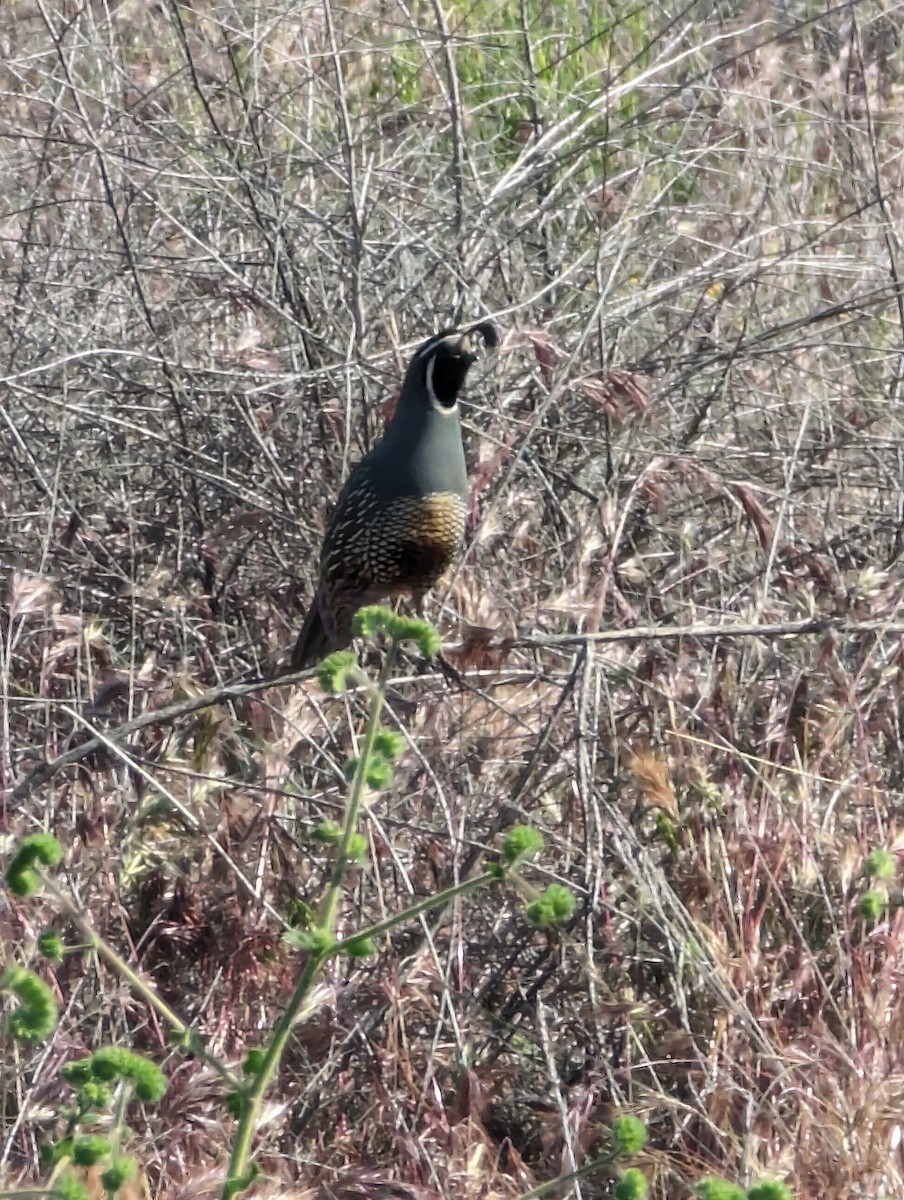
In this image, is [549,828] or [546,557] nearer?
[549,828]

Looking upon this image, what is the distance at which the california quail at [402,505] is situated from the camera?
3.49m

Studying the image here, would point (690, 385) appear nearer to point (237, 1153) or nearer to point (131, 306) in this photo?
point (131, 306)

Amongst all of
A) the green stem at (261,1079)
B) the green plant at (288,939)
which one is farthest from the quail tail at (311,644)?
the green stem at (261,1079)

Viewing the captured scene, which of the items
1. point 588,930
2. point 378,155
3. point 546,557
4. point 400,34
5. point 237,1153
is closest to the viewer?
point 237,1153

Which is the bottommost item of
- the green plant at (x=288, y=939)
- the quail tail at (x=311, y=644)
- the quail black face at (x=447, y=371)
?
the quail tail at (x=311, y=644)

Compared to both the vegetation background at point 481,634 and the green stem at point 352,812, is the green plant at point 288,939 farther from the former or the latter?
the vegetation background at point 481,634

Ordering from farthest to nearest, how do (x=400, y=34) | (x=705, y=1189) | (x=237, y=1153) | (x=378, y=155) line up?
1. (x=400, y=34)
2. (x=378, y=155)
3. (x=237, y=1153)
4. (x=705, y=1189)

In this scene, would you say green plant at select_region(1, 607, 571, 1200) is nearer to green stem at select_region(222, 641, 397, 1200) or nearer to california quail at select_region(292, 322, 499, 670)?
green stem at select_region(222, 641, 397, 1200)

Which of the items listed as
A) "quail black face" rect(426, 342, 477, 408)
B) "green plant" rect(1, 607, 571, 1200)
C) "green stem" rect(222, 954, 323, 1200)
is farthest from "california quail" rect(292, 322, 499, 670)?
"green stem" rect(222, 954, 323, 1200)

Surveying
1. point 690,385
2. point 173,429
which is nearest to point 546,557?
point 690,385

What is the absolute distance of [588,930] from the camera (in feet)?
8.77

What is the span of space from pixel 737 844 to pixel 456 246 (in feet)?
5.23

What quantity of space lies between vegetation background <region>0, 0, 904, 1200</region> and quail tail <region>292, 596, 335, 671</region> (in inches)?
5.0

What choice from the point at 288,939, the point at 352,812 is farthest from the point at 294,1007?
the point at 352,812
